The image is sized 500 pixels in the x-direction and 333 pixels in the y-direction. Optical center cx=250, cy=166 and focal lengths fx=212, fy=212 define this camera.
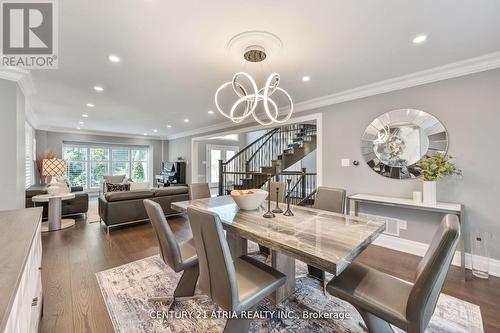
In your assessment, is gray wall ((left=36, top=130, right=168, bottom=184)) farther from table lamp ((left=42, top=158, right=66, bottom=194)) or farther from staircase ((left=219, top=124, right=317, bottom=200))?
table lamp ((left=42, top=158, right=66, bottom=194))

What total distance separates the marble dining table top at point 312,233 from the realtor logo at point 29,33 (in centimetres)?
230

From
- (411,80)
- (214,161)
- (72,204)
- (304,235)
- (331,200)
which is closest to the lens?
(304,235)

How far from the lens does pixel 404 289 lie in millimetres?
1355

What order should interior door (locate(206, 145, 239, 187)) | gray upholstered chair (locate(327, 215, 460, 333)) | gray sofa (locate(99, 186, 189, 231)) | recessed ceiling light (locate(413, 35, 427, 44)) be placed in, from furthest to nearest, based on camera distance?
interior door (locate(206, 145, 239, 187)), gray sofa (locate(99, 186, 189, 231)), recessed ceiling light (locate(413, 35, 427, 44)), gray upholstered chair (locate(327, 215, 460, 333))

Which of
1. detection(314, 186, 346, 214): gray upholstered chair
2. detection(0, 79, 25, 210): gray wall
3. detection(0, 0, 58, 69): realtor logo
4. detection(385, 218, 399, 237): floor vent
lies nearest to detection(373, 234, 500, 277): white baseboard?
detection(385, 218, 399, 237): floor vent

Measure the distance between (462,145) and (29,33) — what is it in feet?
16.2

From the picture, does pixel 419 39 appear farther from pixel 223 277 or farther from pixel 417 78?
pixel 223 277

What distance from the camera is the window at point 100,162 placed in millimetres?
7863

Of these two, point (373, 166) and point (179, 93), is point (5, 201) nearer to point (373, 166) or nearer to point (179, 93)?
point (179, 93)

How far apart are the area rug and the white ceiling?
252cm

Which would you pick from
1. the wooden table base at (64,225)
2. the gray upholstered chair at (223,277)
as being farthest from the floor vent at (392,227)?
the wooden table base at (64,225)

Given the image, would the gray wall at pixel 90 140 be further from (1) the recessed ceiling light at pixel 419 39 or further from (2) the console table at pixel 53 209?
(1) the recessed ceiling light at pixel 419 39

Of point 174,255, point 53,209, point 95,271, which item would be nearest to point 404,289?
point 174,255

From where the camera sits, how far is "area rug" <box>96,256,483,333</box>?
167 centimetres
